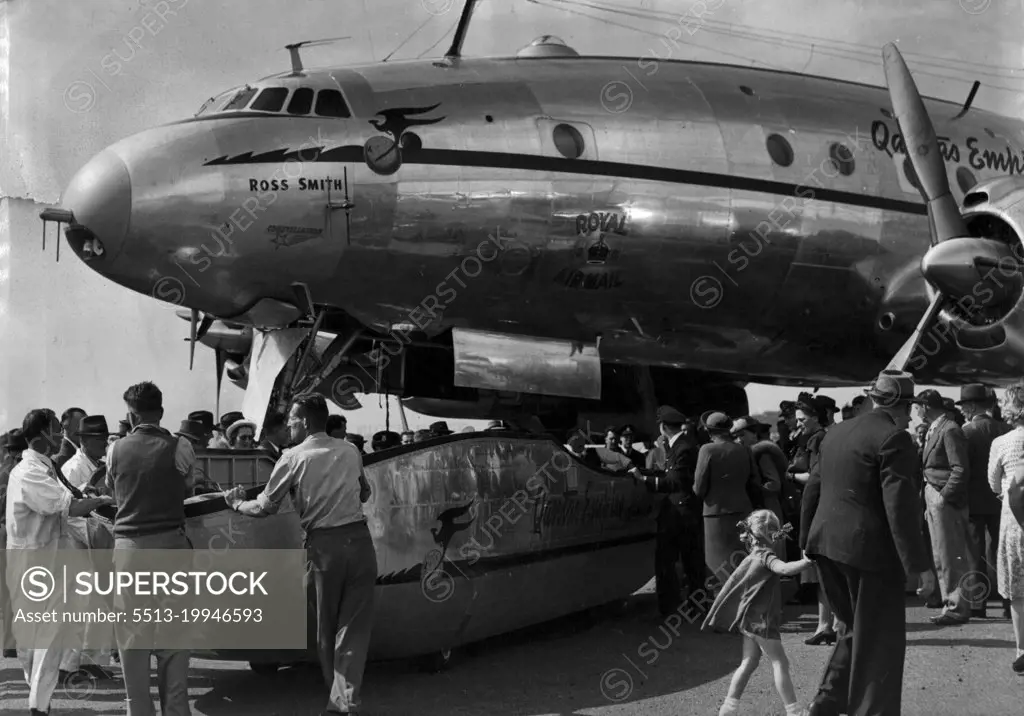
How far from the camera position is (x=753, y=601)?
5980 mm

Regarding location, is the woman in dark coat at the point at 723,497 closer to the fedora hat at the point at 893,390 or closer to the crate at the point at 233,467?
the fedora hat at the point at 893,390

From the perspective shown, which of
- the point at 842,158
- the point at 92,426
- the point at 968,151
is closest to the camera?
the point at 92,426

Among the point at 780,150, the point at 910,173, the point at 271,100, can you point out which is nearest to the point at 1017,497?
the point at 780,150

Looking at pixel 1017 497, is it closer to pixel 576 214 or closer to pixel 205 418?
pixel 576 214

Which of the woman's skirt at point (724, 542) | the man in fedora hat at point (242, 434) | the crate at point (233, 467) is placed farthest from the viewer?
the man in fedora hat at point (242, 434)

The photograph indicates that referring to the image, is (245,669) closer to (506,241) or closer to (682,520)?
(682,520)

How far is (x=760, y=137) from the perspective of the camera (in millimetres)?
11914

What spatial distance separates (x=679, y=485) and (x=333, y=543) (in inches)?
172

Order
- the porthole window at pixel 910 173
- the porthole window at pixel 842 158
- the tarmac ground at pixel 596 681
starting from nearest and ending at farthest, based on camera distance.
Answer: the tarmac ground at pixel 596 681 → the porthole window at pixel 842 158 → the porthole window at pixel 910 173

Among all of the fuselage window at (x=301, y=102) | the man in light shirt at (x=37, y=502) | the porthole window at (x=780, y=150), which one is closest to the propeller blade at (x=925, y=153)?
the porthole window at (x=780, y=150)

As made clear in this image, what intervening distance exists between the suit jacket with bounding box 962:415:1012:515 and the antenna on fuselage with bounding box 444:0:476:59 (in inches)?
247

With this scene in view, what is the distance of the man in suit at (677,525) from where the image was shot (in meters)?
9.58

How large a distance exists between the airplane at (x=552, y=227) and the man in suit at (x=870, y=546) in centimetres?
519

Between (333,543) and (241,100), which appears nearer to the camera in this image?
(333,543)
